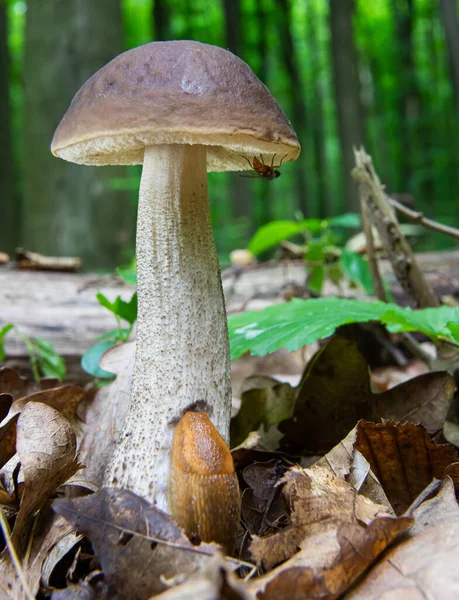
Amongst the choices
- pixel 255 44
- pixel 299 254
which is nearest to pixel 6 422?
pixel 299 254

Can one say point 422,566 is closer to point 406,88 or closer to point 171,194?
point 171,194

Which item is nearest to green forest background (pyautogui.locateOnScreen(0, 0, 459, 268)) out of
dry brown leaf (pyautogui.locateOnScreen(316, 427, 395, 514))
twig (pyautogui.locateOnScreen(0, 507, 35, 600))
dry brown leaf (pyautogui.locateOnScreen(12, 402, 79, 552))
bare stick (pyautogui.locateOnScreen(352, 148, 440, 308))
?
bare stick (pyautogui.locateOnScreen(352, 148, 440, 308))

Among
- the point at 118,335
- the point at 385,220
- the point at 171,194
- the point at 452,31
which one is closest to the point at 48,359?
the point at 118,335

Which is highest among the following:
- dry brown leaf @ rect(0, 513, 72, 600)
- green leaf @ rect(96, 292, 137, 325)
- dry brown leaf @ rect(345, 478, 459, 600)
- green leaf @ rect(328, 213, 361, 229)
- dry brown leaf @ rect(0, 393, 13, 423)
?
green leaf @ rect(328, 213, 361, 229)

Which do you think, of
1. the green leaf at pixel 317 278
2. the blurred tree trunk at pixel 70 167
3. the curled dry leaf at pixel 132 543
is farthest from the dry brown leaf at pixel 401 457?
the blurred tree trunk at pixel 70 167

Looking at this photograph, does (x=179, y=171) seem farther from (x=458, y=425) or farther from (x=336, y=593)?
(x=458, y=425)

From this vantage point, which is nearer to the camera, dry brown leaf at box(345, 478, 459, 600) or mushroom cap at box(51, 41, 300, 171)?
dry brown leaf at box(345, 478, 459, 600)

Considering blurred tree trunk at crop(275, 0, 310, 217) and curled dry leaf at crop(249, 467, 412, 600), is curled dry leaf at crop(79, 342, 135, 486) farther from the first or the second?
blurred tree trunk at crop(275, 0, 310, 217)
